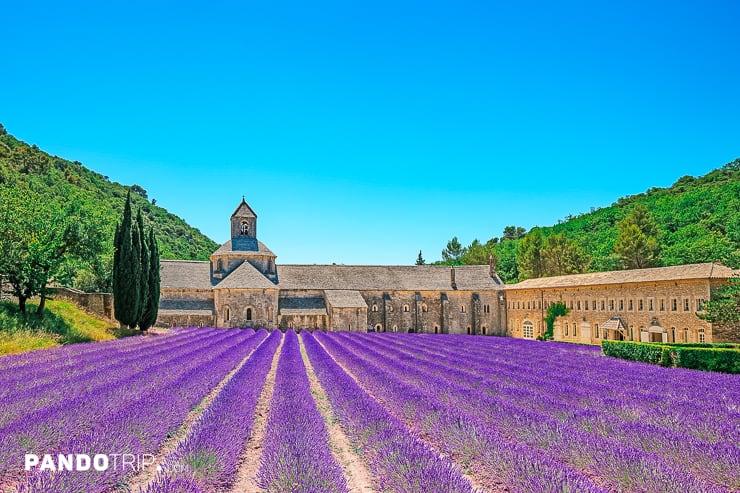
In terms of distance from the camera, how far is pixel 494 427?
30.9 feet

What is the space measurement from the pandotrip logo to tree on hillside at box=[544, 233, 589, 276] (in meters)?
60.4

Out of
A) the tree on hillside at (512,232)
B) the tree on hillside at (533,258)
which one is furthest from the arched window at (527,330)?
the tree on hillside at (512,232)

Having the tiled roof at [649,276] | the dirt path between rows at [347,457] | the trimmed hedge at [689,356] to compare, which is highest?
the tiled roof at [649,276]

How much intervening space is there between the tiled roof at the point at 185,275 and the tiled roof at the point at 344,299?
11.0 m

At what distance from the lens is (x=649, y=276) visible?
35.0 metres

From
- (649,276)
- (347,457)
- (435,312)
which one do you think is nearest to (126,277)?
(347,457)

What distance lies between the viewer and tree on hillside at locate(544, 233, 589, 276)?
62.5 meters

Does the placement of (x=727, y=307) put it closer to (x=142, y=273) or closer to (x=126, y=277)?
(x=126, y=277)

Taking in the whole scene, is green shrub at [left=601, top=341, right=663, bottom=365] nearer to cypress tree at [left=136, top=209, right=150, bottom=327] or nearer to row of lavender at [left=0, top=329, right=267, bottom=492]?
row of lavender at [left=0, top=329, right=267, bottom=492]

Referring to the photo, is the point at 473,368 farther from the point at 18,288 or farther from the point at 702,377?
the point at 18,288

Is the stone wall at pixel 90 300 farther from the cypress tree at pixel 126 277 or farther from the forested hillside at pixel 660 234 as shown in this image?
the forested hillside at pixel 660 234

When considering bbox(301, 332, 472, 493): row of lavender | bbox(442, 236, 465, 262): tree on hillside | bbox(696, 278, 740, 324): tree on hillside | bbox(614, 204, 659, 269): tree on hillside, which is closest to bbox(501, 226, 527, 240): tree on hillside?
bbox(442, 236, 465, 262): tree on hillside

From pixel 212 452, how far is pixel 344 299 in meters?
42.1

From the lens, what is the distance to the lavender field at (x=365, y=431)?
621cm
